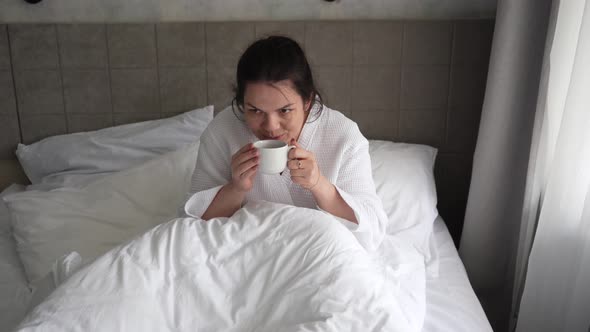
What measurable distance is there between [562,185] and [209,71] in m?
1.38

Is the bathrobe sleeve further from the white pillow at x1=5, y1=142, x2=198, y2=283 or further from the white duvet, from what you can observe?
the white pillow at x1=5, y1=142, x2=198, y2=283

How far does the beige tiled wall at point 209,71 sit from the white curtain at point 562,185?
1.82 feet

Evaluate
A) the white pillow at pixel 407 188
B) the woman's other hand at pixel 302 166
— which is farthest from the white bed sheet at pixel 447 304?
the woman's other hand at pixel 302 166

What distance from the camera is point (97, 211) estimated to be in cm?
185

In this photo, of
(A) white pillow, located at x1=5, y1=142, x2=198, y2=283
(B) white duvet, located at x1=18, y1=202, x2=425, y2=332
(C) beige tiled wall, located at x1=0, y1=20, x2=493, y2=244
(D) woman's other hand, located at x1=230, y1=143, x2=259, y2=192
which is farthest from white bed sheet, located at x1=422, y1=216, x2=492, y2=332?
(A) white pillow, located at x1=5, y1=142, x2=198, y2=283

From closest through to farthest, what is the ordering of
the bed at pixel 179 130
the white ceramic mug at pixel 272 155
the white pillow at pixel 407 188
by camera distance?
the white ceramic mug at pixel 272 155
the bed at pixel 179 130
the white pillow at pixel 407 188

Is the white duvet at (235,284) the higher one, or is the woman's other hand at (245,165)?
the woman's other hand at (245,165)

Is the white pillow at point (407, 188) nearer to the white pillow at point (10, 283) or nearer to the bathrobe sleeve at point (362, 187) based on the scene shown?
the bathrobe sleeve at point (362, 187)

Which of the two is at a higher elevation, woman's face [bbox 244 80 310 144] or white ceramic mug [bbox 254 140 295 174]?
woman's face [bbox 244 80 310 144]

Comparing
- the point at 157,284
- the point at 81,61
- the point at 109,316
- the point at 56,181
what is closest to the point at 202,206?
the point at 157,284

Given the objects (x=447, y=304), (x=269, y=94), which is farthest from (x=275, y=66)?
(x=447, y=304)

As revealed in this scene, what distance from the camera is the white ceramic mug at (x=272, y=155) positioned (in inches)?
49.1

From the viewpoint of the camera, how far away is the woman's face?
1343 mm

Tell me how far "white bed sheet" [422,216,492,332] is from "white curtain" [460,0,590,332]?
0.72 feet
